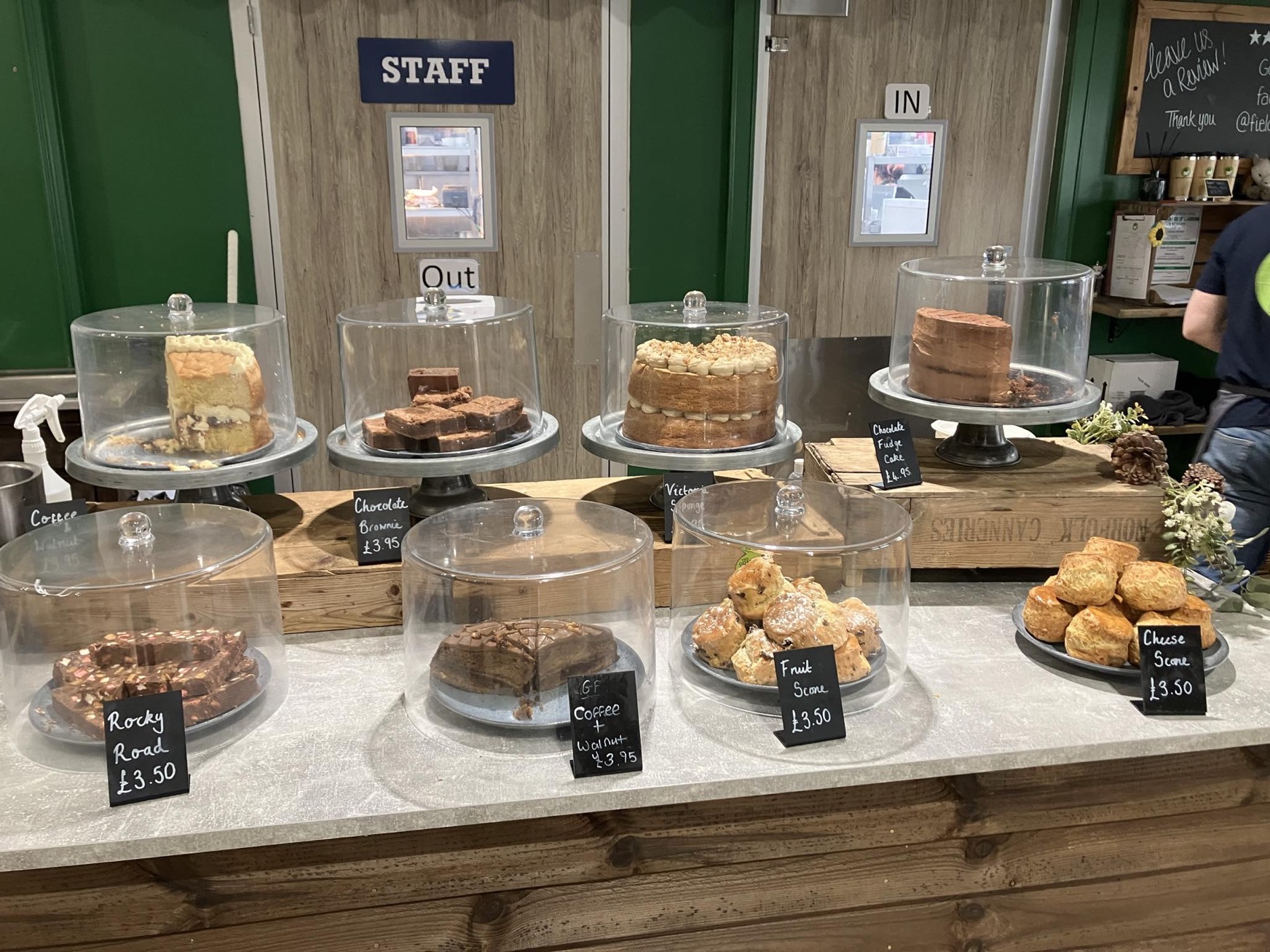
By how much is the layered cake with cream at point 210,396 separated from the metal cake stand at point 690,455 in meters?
0.56

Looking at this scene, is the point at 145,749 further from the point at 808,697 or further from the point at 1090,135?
the point at 1090,135

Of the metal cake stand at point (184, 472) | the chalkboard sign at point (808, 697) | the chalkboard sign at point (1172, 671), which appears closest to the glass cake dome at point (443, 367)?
the metal cake stand at point (184, 472)

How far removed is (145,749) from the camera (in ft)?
3.85

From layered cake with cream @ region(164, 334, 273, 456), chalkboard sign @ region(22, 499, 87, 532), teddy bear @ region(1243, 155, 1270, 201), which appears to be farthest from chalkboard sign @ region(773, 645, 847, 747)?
teddy bear @ region(1243, 155, 1270, 201)

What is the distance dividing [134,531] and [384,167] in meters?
2.40

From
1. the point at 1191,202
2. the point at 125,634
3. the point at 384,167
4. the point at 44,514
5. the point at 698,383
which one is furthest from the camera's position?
the point at 1191,202

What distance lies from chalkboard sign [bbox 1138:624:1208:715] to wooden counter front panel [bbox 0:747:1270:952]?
0.27 feet

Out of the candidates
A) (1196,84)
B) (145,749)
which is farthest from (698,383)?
(1196,84)

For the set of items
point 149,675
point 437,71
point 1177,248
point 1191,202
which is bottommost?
point 149,675

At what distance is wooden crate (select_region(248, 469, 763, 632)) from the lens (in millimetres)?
1580

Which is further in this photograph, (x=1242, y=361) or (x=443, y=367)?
(x=1242, y=361)

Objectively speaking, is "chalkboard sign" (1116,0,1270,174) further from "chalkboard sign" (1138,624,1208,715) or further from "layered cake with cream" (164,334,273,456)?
"layered cake with cream" (164,334,273,456)

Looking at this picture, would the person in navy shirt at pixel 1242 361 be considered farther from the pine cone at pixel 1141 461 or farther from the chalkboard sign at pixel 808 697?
the chalkboard sign at pixel 808 697

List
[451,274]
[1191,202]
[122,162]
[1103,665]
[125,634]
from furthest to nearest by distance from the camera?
[1191,202] < [451,274] < [122,162] < [1103,665] < [125,634]
